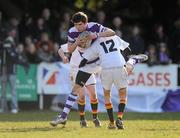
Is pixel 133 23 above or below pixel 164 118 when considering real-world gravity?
above

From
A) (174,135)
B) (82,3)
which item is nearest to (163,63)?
(82,3)

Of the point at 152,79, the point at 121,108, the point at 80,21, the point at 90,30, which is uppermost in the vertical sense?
the point at 80,21

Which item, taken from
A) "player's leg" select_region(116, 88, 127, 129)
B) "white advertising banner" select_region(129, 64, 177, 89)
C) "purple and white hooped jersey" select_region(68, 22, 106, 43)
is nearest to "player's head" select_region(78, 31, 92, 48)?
"purple and white hooped jersey" select_region(68, 22, 106, 43)

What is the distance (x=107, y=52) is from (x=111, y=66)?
29 cm

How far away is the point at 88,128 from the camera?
14016 mm

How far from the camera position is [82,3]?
85.0ft

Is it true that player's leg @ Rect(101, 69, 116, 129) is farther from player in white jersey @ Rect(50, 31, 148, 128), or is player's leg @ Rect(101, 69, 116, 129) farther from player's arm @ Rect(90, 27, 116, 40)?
player's arm @ Rect(90, 27, 116, 40)

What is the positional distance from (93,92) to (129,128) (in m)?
1.26

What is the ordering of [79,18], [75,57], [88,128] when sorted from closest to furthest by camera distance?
[79,18] → [88,128] → [75,57]

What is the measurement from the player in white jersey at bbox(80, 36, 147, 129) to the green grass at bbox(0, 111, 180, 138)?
453 mm

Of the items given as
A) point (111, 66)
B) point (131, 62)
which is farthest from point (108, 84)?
point (131, 62)

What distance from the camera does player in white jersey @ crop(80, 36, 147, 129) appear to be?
13758 millimetres

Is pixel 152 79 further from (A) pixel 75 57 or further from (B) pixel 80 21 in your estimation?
(B) pixel 80 21

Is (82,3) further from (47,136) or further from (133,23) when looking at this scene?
(47,136)
